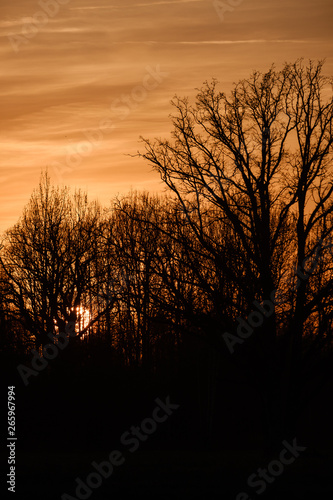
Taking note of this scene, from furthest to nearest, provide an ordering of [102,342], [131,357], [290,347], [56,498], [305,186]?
[131,357] → [102,342] → [305,186] → [290,347] → [56,498]

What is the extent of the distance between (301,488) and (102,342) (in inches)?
928

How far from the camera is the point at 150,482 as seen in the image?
12750mm

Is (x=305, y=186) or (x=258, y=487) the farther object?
(x=305, y=186)

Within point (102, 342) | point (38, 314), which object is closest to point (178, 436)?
point (102, 342)

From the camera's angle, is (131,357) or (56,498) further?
(131,357)

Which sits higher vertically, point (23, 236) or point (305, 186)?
point (23, 236)

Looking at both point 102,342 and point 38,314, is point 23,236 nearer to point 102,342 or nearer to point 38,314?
point 38,314

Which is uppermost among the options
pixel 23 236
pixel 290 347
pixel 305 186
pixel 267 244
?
pixel 23 236

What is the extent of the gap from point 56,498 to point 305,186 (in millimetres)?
10981

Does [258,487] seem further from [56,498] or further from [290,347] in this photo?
[290,347]

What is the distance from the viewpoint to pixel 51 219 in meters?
40.9

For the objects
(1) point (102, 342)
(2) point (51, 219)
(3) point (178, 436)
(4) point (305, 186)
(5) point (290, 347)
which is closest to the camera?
(5) point (290, 347)

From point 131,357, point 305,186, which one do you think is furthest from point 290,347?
point 131,357

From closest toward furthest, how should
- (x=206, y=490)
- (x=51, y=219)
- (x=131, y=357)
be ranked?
1. (x=206, y=490)
2. (x=131, y=357)
3. (x=51, y=219)
